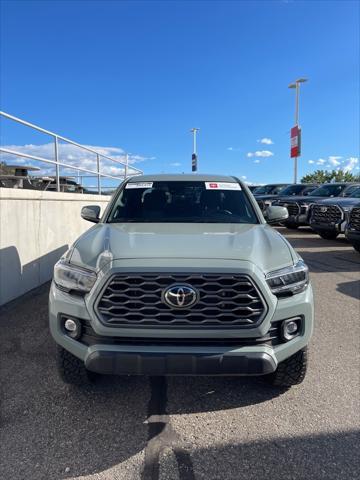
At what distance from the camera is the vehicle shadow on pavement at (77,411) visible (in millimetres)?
2488

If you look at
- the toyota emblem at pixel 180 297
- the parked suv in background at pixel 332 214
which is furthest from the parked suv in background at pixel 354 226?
the toyota emblem at pixel 180 297

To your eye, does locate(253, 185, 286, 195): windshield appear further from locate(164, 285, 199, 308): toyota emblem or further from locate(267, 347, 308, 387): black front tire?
locate(164, 285, 199, 308): toyota emblem

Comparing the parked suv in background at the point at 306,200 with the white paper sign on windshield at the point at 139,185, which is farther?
the parked suv in background at the point at 306,200

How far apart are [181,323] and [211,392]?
0.98 metres

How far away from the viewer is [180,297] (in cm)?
260

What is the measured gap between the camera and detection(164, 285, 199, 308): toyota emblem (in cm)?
260

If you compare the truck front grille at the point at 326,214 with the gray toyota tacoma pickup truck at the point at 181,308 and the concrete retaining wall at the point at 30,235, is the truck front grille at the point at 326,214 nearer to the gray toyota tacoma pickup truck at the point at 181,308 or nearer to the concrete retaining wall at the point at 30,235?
the concrete retaining wall at the point at 30,235

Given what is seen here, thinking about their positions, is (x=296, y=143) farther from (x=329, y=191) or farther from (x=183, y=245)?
(x=183, y=245)

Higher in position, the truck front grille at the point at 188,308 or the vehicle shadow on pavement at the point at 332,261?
the truck front grille at the point at 188,308

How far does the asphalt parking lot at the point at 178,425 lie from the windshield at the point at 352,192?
979cm

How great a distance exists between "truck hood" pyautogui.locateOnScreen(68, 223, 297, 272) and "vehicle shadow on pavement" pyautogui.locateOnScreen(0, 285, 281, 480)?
1.10 meters

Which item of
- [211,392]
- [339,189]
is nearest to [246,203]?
[211,392]

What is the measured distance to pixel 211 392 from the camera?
3291 mm

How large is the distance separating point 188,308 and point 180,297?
90 millimetres
